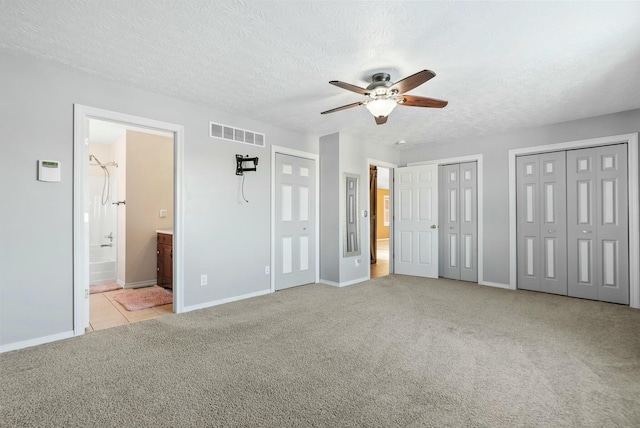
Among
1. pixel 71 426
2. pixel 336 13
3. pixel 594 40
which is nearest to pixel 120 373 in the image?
pixel 71 426

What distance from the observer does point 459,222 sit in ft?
18.0

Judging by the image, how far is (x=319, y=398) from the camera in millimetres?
1942

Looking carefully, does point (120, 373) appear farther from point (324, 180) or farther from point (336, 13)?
point (324, 180)

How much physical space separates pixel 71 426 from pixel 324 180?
4165 mm

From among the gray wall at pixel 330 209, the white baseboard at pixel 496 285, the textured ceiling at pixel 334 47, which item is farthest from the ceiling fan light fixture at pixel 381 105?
the white baseboard at pixel 496 285

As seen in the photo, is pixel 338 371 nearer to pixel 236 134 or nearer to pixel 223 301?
pixel 223 301

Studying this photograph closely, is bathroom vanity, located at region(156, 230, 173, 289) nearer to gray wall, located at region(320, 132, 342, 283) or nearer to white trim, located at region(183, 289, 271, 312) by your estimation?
white trim, located at region(183, 289, 271, 312)

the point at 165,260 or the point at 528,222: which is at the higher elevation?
the point at 528,222

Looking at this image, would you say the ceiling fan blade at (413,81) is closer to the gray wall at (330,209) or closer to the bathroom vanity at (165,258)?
the gray wall at (330,209)

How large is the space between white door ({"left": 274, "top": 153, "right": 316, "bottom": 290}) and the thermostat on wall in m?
2.50

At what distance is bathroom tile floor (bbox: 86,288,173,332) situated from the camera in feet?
10.9

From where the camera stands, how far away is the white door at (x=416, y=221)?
5625 millimetres

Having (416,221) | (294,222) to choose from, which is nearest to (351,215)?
(294,222)

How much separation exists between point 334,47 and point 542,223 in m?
4.09
